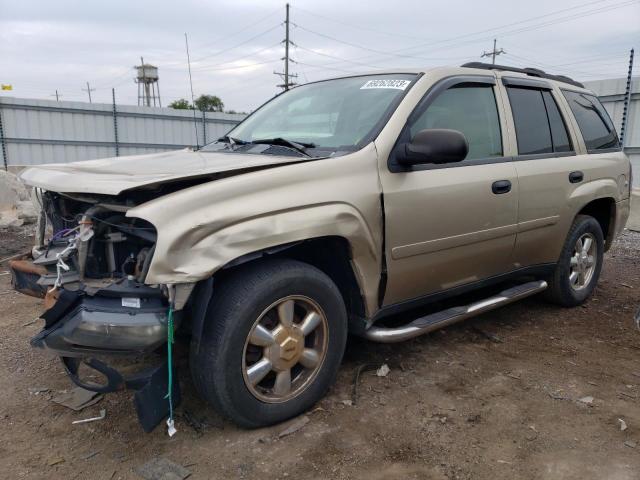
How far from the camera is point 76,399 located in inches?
118

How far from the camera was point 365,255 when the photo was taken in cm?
282

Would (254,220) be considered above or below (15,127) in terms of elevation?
below

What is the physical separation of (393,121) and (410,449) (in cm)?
173

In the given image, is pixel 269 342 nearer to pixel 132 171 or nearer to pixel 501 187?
pixel 132 171

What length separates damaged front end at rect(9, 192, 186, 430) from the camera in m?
2.22

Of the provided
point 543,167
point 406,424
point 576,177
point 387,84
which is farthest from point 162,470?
point 576,177

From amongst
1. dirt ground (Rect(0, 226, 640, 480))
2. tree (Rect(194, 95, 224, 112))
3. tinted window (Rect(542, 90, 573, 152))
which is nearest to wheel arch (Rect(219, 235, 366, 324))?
dirt ground (Rect(0, 226, 640, 480))

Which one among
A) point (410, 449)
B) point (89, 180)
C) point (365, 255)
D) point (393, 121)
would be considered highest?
point (393, 121)

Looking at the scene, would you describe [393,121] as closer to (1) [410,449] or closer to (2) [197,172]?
(2) [197,172]

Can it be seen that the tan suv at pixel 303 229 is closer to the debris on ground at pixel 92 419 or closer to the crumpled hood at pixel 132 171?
the crumpled hood at pixel 132 171

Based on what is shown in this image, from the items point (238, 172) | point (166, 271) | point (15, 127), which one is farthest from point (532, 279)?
point (15, 127)

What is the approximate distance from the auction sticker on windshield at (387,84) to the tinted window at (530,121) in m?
1.00

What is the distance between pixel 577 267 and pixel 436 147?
2.51 metres

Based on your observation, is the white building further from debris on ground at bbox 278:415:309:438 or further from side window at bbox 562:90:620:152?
debris on ground at bbox 278:415:309:438
